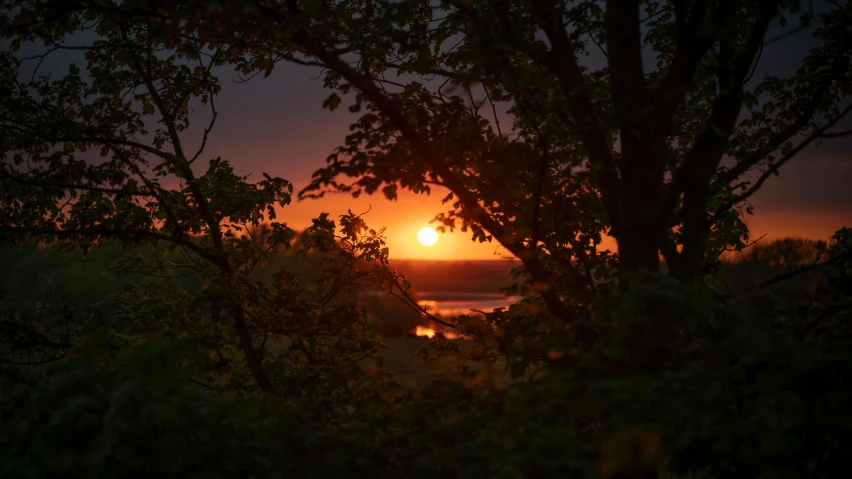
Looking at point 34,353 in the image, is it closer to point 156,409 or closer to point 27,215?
point 27,215

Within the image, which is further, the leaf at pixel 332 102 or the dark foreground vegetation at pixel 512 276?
the leaf at pixel 332 102

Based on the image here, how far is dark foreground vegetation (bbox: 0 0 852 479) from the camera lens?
395 cm

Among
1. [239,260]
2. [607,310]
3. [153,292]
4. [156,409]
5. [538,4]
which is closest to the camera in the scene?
[156,409]

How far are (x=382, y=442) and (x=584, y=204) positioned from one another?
378cm

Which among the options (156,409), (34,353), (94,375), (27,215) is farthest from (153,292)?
(156,409)

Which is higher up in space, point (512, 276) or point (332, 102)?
point (332, 102)

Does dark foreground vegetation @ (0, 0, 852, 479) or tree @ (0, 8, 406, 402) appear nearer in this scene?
dark foreground vegetation @ (0, 0, 852, 479)

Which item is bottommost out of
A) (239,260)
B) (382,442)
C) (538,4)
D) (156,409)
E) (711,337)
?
(382,442)

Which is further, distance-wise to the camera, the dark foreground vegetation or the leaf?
the leaf

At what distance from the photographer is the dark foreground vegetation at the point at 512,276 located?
3.95 m

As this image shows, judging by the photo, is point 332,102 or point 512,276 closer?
point 332,102

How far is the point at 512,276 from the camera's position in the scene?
1105 centimetres

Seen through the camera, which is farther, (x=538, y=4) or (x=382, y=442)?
(x=538, y=4)

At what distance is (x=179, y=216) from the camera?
10.5 metres
